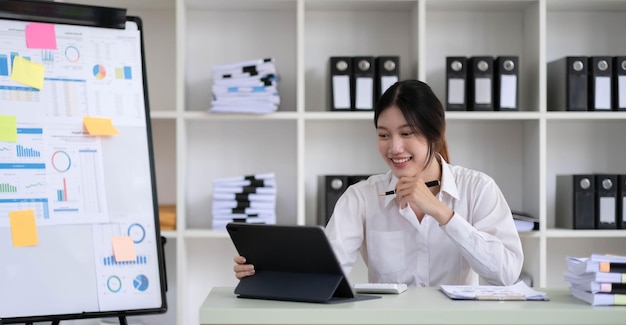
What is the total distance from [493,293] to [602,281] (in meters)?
0.23

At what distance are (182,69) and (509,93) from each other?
141 cm

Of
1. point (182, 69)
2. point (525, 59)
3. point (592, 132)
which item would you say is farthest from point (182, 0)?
point (592, 132)

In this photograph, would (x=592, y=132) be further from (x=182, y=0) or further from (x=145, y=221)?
(x=145, y=221)

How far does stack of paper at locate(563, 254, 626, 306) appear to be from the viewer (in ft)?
→ 5.58

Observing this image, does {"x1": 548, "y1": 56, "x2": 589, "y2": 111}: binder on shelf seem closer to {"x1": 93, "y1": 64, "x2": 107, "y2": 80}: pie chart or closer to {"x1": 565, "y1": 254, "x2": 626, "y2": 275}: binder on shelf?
{"x1": 565, "y1": 254, "x2": 626, "y2": 275}: binder on shelf

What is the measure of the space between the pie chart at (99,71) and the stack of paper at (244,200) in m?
1.12

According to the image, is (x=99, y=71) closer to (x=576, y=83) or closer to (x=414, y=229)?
(x=414, y=229)

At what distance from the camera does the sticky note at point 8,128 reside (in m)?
2.34

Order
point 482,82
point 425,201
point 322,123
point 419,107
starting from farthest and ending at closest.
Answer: point 322,123, point 482,82, point 419,107, point 425,201

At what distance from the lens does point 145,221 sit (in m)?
2.51

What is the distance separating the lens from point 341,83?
136 inches

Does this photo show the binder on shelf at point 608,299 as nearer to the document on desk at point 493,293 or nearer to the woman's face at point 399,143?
the document on desk at point 493,293

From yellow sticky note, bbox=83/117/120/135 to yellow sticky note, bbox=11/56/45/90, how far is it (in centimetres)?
17

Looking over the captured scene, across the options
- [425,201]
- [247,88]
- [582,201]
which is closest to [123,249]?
[425,201]
